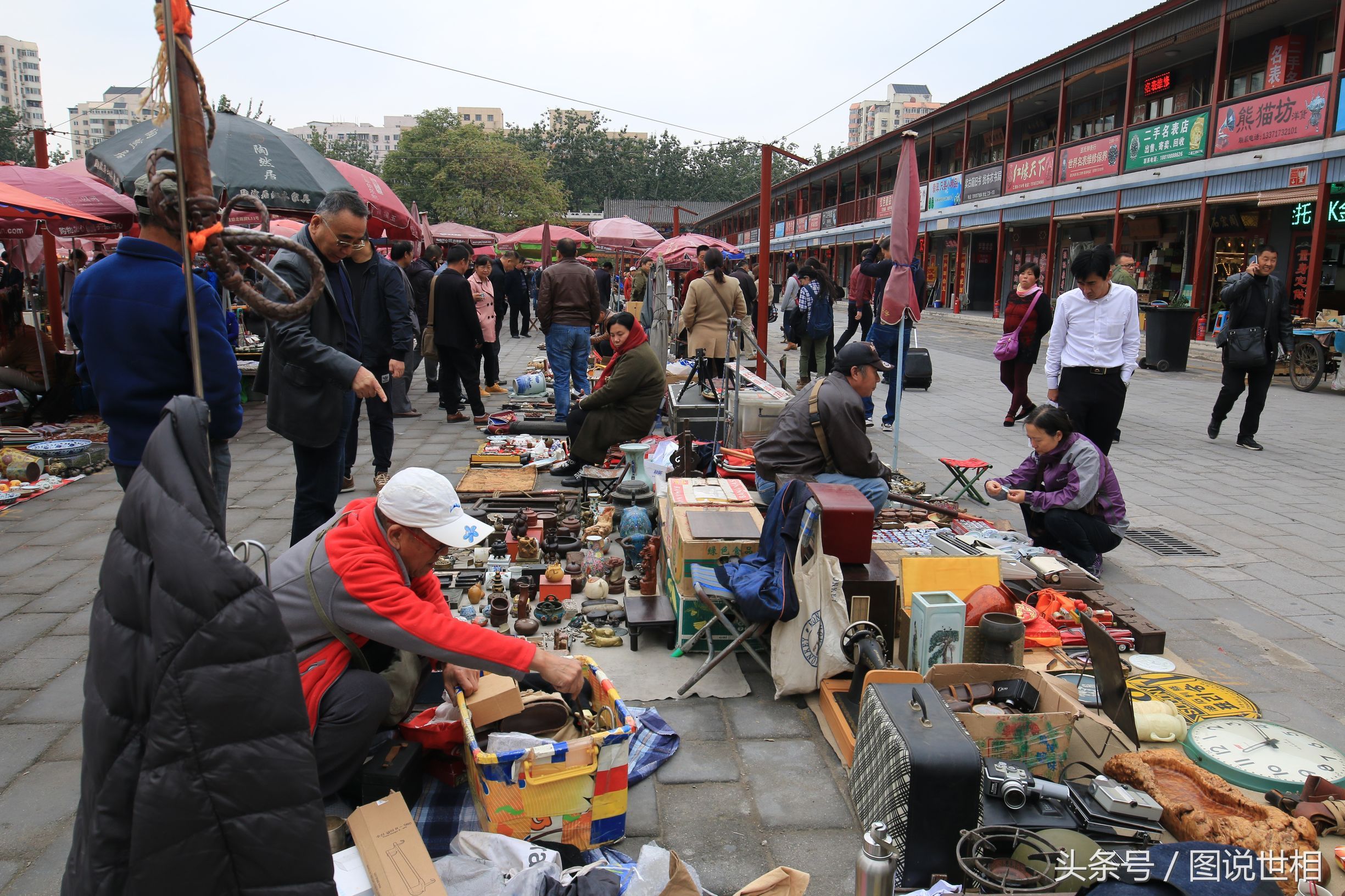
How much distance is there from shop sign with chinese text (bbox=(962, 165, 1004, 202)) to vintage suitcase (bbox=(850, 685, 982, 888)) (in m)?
22.0

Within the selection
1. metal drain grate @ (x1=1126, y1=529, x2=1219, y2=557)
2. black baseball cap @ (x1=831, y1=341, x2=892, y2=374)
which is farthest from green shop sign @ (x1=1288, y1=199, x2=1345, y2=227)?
black baseball cap @ (x1=831, y1=341, x2=892, y2=374)

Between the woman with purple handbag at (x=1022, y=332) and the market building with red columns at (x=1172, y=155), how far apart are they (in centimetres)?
720

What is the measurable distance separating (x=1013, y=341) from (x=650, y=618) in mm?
6224

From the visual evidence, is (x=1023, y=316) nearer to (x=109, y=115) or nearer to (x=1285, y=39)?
(x=1285, y=39)

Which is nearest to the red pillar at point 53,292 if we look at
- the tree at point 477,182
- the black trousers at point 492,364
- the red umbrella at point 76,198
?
the red umbrella at point 76,198

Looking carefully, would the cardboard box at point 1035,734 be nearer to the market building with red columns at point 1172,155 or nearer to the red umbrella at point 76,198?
the red umbrella at point 76,198

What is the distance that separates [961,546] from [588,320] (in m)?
5.10

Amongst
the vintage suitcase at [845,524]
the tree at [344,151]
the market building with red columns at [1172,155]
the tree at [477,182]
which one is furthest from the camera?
the tree at [344,151]

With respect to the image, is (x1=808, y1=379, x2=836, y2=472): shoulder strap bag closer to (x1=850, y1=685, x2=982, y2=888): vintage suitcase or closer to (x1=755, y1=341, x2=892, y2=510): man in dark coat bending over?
(x1=755, y1=341, x2=892, y2=510): man in dark coat bending over

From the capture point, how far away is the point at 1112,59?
55.5 feet

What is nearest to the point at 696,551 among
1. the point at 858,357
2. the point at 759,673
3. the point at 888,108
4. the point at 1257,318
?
the point at 759,673

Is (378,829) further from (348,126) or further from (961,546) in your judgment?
(348,126)

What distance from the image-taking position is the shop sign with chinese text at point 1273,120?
1265 centimetres

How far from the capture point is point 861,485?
500 cm
